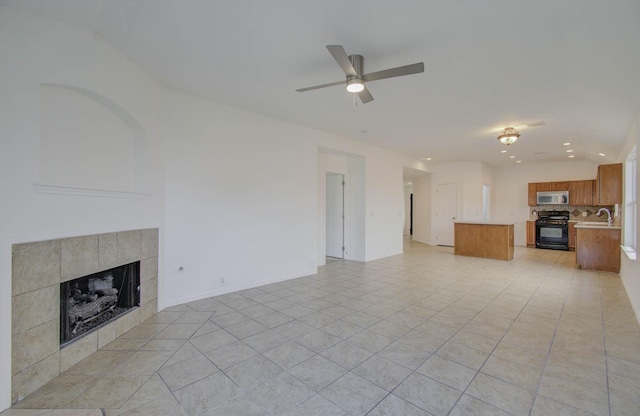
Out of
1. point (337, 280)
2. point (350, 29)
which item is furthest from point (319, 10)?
point (337, 280)

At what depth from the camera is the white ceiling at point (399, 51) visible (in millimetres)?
2096

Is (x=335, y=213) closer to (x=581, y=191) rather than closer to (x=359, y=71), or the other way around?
(x=359, y=71)

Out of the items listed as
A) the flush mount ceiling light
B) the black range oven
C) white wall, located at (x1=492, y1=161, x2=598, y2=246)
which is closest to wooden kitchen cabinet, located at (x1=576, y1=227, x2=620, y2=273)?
the flush mount ceiling light

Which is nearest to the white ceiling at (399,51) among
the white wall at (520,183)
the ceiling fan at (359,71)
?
the ceiling fan at (359,71)

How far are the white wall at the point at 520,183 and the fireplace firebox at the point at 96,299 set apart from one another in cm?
1088

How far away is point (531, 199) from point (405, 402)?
9.78 metres

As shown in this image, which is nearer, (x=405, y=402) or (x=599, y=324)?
(x=405, y=402)

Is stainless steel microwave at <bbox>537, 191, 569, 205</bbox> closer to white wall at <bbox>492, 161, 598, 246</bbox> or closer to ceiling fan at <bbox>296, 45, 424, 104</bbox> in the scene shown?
white wall at <bbox>492, 161, 598, 246</bbox>

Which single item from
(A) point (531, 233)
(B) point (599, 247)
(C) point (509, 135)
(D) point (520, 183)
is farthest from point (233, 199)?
(D) point (520, 183)

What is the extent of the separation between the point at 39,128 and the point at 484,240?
26.9ft

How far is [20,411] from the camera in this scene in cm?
177

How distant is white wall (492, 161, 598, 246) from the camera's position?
877 cm

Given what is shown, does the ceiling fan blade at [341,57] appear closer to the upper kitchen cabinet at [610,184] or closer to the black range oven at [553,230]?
the upper kitchen cabinet at [610,184]

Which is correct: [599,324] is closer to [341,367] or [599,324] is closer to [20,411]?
[341,367]
